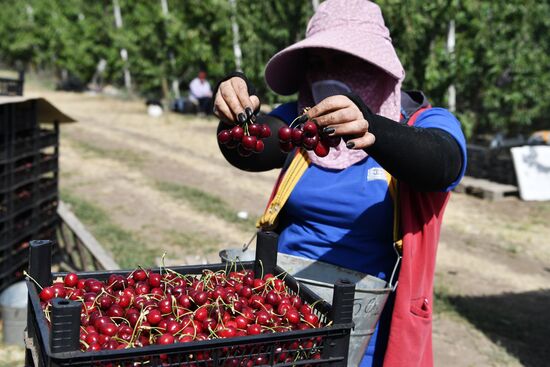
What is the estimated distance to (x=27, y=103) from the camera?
18.1ft

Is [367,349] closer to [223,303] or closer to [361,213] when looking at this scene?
[361,213]

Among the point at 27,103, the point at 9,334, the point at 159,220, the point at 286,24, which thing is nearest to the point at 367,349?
the point at 9,334

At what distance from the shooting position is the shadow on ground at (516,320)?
5145mm

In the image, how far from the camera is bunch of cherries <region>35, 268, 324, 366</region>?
1561 millimetres

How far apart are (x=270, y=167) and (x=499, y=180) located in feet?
31.1

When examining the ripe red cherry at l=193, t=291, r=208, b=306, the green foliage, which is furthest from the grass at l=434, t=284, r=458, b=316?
the green foliage

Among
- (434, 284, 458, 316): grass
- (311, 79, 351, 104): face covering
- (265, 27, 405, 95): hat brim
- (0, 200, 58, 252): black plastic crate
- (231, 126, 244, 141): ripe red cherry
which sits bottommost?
(434, 284, 458, 316): grass

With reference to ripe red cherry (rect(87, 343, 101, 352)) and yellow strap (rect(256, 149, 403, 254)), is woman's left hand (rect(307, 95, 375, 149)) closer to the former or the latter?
yellow strap (rect(256, 149, 403, 254))

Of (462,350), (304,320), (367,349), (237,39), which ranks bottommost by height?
(462,350)

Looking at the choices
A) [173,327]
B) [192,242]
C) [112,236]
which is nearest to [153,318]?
[173,327]

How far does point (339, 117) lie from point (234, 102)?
45 cm

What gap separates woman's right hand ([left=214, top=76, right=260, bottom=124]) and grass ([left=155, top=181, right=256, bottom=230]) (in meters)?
6.29

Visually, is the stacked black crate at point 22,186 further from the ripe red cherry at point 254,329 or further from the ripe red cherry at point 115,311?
the ripe red cherry at point 254,329

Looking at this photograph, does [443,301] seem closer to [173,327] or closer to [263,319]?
[263,319]
